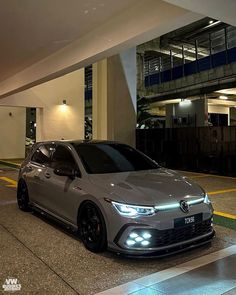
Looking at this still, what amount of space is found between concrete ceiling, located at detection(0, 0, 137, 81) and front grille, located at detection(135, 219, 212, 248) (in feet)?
13.4

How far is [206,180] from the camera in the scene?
406 inches

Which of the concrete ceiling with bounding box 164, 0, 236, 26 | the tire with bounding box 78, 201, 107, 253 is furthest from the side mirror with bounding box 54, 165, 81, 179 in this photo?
the concrete ceiling with bounding box 164, 0, 236, 26

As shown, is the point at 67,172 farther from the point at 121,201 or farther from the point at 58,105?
the point at 58,105

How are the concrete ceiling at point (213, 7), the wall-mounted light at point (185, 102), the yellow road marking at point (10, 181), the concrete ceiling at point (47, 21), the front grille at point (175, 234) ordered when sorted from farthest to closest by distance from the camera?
the wall-mounted light at point (185, 102) → the yellow road marking at point (10, 181) → the concrete ceiling at point (47, 21) → the concrete ceiling at point (213, 7) → the front grille at point (175, 234)

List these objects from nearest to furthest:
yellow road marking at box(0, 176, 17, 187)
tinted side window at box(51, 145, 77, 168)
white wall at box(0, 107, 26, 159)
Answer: tinted side window at box(51, 145, 77, 168), yellow road marking at box(0, 176, 17, 187), white wall at box(0, 107, 26, 159)

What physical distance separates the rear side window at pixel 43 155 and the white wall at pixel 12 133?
13689 millimetres

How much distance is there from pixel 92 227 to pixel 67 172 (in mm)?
925

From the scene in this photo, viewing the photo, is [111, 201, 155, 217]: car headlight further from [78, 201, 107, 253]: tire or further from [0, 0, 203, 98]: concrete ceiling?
[0, 0, 203, 98]: concrete ceiling

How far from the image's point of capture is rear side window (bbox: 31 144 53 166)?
5.79 m

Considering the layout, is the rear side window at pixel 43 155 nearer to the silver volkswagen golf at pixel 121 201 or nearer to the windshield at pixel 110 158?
the silver volkswagen golf at pixel 121 201

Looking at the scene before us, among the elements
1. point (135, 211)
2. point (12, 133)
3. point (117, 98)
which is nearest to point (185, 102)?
point (117, 98)

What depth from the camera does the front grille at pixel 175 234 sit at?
3.72 metres

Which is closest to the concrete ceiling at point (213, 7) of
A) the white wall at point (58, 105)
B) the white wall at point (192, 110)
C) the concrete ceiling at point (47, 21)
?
the concrete ceiling at point (47, 21)

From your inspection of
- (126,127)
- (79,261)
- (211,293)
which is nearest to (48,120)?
(126,127)
